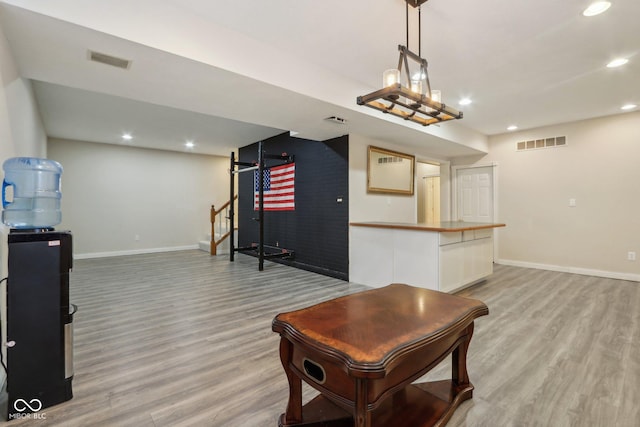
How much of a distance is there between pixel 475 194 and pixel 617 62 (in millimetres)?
3729

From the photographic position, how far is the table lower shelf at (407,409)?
1.51 metres

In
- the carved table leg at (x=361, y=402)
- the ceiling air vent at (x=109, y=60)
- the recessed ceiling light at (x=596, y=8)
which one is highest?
the recessed ceiling light at (x=596, y=8)

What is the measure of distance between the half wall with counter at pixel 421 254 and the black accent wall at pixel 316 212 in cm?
32

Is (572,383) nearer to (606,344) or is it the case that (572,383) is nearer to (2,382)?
(606,344)

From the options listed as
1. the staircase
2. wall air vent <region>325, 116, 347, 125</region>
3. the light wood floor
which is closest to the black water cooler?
the light wood floor

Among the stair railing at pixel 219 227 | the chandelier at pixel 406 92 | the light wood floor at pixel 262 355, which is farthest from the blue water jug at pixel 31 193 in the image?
the stair railing at pixel 219 227

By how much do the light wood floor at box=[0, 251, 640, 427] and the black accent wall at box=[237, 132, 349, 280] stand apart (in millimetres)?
774

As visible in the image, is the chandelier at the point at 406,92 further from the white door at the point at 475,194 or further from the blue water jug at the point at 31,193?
the white door at the point at 475,194

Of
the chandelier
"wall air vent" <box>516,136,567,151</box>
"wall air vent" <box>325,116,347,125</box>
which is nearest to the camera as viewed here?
the chandelier

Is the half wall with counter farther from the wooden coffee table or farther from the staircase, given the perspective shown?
the staircase

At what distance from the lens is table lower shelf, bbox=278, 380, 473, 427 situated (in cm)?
151

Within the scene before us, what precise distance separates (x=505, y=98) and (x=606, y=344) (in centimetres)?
323

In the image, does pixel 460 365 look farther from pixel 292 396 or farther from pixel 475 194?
pixel 475 194

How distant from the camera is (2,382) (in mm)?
1924
